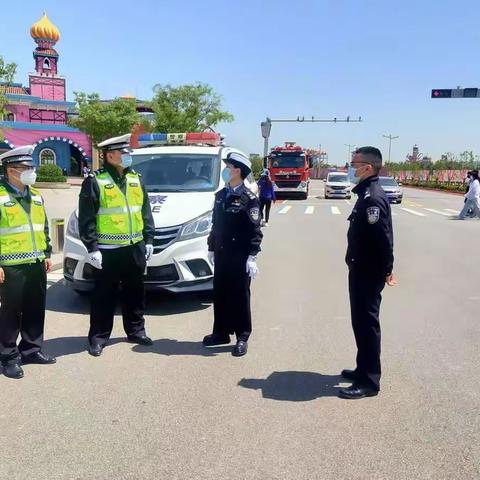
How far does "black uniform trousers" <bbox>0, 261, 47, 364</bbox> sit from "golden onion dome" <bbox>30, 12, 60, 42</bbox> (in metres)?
53.8

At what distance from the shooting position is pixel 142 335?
4.85m

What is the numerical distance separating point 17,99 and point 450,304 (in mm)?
45623

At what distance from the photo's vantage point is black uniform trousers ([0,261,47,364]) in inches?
161

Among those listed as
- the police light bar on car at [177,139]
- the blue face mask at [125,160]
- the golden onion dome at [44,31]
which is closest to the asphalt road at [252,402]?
the blue face mask at [125,160]

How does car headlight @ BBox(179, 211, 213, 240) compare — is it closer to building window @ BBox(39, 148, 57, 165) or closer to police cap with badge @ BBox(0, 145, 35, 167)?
police cap with badge @ BBox(0, 145, 35, 167)

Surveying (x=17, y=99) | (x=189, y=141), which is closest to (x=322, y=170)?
(x=17, y=99)

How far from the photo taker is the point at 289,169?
92.2ft

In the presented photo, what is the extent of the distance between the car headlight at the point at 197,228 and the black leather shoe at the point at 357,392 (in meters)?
2.57

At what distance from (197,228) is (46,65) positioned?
5138cm

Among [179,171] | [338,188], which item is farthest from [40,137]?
[179,171]

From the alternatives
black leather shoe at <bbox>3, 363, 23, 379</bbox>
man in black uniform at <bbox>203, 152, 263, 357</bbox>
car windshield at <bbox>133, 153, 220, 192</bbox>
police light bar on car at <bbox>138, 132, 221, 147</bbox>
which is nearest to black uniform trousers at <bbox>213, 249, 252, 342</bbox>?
man in black uniform at <bbox>203, 152, 263, 357</bbox>

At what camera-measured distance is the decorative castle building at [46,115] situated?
141ft

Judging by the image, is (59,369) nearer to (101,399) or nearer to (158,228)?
(101,399)

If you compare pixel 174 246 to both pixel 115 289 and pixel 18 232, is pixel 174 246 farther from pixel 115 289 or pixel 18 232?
pixel 18 232
